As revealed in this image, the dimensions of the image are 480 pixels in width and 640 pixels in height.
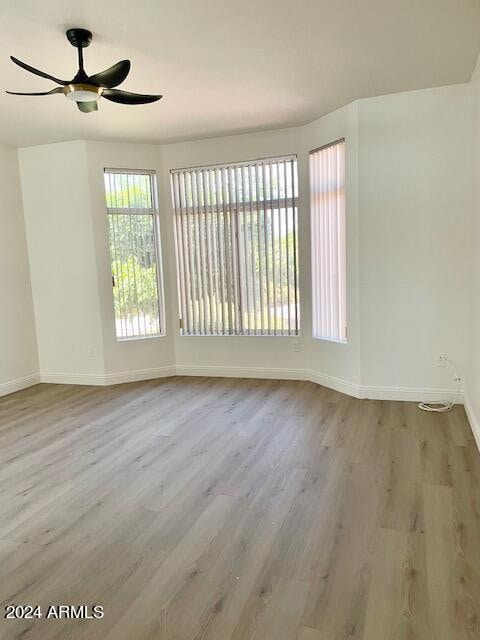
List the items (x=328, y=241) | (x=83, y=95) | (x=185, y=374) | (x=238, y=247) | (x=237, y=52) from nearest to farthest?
(x=83, y=95), (x=237, y=52), (x=328, y=241), (x=238, y=247), (x=185, y=374)

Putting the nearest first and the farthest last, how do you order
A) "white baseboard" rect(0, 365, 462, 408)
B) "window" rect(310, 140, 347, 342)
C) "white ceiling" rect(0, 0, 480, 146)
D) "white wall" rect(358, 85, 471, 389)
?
"white ceiling" rect(0, 0, 480, 146), "white wall" rect(358, 85, 471, 389), "window" rect(310, 140, 347, 342), "white baseboard" rect(0, 365, 462, 408)

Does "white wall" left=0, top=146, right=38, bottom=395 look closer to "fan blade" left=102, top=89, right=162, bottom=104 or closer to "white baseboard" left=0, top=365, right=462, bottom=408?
"white baseboard" left=0, top=365, right=462, bottom=408

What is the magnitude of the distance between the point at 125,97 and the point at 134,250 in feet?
8.20

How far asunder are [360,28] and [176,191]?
10.1 feet

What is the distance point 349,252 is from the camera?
173 inches

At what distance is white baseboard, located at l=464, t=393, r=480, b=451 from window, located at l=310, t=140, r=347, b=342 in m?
1.27

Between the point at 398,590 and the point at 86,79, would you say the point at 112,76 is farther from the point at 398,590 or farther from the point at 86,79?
the point at 398,590

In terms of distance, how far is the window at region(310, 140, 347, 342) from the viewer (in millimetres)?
4527

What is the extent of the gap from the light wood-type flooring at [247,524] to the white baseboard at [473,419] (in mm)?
80

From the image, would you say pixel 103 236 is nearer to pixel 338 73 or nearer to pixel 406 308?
pixel 338 73

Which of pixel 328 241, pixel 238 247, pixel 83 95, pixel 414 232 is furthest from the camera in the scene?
pixel 238 247

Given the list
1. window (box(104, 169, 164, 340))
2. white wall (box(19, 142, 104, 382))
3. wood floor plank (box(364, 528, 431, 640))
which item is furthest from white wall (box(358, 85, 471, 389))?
white wall (box(19, 142, 104, 382))

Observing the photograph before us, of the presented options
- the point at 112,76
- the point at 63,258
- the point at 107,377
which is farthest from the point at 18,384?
the point at 112,76

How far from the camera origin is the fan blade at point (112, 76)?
8.75ft
